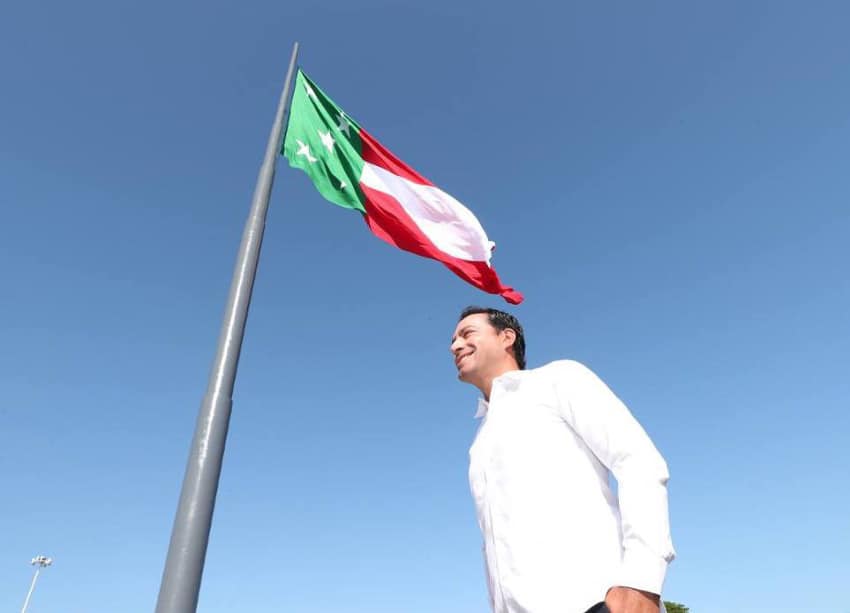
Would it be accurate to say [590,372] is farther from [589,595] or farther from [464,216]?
[464,216]

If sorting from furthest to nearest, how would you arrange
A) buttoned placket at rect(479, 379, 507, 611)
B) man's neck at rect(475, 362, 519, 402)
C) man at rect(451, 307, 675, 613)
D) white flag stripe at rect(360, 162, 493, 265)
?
white flag stripe at rect(360, 162, 493, 265), man's neck at rect(475, 362, 519, 402), buttoned placket at rect(479, 379, 507, 611), man at rect(451, 307, 675, 613)

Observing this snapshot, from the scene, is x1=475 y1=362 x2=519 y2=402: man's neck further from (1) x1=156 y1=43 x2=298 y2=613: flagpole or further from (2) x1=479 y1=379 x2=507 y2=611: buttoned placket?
(1) x1=156 y1=43 x2=298 y2=613: flagpole

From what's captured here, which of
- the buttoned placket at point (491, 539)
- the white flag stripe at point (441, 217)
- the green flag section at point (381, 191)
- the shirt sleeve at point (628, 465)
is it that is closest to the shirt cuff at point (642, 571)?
the shirt sleeve at point (628, 465)

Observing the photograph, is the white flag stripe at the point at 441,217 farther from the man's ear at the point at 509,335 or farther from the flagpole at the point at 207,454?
the man's ear at the point at 509,335

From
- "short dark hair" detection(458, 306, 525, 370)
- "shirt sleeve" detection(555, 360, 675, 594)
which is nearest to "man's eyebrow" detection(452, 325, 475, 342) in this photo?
"short dark hair" detection(458, 306, 525, 370)

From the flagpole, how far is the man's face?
4.82 feet

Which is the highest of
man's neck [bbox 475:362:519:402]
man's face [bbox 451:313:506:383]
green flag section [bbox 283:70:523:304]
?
green flag section [bbox 283:70:523:304]

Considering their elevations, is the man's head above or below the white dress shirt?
above

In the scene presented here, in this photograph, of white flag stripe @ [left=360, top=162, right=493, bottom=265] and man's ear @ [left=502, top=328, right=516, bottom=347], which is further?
white flag stripe @ [left=360, top=162, right=493, bottom=265]

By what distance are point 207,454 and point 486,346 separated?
1.83 metres

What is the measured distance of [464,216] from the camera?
6805 millimetres

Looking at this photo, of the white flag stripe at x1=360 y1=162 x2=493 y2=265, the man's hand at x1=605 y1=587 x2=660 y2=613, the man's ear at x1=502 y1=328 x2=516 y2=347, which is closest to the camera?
the man's hand at x1=605 y1=587 x2=660 y2=613

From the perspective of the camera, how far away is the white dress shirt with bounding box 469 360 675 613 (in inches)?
81.4

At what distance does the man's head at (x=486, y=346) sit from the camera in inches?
140
